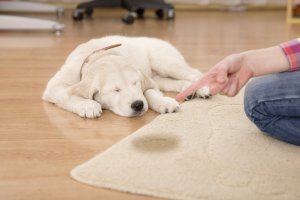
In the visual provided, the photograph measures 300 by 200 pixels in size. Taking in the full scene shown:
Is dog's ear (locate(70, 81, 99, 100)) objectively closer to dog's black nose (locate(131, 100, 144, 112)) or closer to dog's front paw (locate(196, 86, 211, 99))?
dog's black nose (locate(131, 100, 144, 112))

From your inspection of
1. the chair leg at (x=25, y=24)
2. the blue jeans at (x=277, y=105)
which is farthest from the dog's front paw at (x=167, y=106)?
the chair leg at (x=25, y=24)

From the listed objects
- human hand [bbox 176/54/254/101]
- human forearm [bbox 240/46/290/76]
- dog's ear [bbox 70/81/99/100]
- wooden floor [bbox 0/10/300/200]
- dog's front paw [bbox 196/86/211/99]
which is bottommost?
wooden floor [bbox 0/10/300/200]

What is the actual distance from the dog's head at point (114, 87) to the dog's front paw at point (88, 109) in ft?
0.11

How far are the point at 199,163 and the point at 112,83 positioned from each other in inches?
22.5

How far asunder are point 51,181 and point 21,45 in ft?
6.53

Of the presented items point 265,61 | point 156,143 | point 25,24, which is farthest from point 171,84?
point 25,24

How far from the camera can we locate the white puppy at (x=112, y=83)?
1775 millimetres

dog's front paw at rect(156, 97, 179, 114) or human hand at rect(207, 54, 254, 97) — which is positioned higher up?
human hand at rect(207, 54, 254, 97)

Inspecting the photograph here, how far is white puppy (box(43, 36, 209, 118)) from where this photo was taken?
1.78 metres

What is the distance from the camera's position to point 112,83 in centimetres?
177

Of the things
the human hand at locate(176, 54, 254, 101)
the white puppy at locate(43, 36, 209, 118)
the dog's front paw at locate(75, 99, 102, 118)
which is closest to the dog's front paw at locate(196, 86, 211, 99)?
the white puppy at locate(43, 36, 209, 118)

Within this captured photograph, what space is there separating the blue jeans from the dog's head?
1.43ft

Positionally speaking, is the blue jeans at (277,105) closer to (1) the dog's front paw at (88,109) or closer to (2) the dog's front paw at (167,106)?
(2) the dog's front paw at (167,106)

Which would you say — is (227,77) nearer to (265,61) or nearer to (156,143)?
(265,61)
